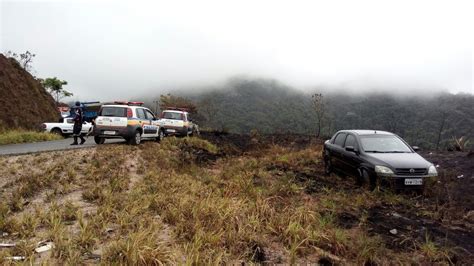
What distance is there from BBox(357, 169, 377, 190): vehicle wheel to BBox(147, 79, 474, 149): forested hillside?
43.4 meters

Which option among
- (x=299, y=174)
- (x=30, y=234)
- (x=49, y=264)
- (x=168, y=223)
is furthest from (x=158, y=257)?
(x=299, y=174)

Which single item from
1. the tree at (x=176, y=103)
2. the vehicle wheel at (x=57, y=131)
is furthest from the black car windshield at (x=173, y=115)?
the tree at (x=176, y=103)

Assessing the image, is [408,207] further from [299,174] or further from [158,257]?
[158,257]

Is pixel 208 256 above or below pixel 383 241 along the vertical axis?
above

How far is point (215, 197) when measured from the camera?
23.4 ft

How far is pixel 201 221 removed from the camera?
5.61 m

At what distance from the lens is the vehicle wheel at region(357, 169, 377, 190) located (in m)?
8.91

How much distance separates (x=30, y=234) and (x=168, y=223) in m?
1.88

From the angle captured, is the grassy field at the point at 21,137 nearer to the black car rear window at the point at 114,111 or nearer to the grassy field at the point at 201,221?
the black car rear window at the point at 114,111

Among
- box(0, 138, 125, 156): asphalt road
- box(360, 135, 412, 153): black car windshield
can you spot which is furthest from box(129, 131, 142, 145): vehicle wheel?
box(360, 135, 412, 153): black car windshield

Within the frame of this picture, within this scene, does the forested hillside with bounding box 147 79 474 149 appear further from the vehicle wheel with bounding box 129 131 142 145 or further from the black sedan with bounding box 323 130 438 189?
the black sedan with bounding box 323 130 438 189

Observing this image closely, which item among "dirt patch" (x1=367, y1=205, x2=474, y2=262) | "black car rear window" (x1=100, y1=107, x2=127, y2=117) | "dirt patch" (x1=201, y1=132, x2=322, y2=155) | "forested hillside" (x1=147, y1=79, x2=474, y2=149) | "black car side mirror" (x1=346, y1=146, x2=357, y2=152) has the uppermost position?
"black car rear window" (x1=100, y1=107, x2=127, y2=117)

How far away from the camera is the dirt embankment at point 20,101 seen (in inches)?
947

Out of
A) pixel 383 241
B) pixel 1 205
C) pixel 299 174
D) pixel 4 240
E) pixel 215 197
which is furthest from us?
pixel 299 174
